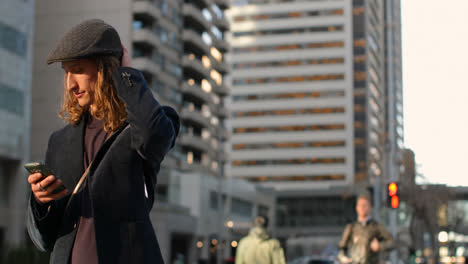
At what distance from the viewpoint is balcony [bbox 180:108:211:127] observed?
245 feet

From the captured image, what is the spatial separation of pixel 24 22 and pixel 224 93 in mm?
48475

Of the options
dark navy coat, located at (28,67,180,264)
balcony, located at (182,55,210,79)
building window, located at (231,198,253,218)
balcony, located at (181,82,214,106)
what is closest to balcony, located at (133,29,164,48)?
balcony, located at (182,55,210,79)

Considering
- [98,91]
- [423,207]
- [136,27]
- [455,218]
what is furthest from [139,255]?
[455,218]

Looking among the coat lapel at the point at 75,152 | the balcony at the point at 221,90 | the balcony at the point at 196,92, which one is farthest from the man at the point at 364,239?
the balcony at the point at 221,90

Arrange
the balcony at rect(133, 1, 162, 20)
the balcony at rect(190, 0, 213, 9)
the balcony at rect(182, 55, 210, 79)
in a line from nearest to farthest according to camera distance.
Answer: the balcony at rect(133, 1, 162, 20) < the balcony at rect(182, 55, 210, 79) < the balcony at rect(190, 0, 213, 9)

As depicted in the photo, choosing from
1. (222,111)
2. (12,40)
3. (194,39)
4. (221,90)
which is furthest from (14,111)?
(221,90)

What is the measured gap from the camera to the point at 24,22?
4266cm

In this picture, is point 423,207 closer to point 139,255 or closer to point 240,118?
point 139,255

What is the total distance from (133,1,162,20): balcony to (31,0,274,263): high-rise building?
0.09m

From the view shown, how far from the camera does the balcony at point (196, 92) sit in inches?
2965

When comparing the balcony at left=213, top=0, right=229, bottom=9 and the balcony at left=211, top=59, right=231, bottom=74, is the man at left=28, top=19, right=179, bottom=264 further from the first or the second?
the balcony at left=213, top=0, right=229, bottom=9

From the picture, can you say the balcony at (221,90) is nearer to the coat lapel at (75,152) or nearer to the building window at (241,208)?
the building window at (241,208)

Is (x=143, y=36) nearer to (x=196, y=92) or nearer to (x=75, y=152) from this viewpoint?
(x=196, y=92)

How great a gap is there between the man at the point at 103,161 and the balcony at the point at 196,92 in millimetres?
72521
